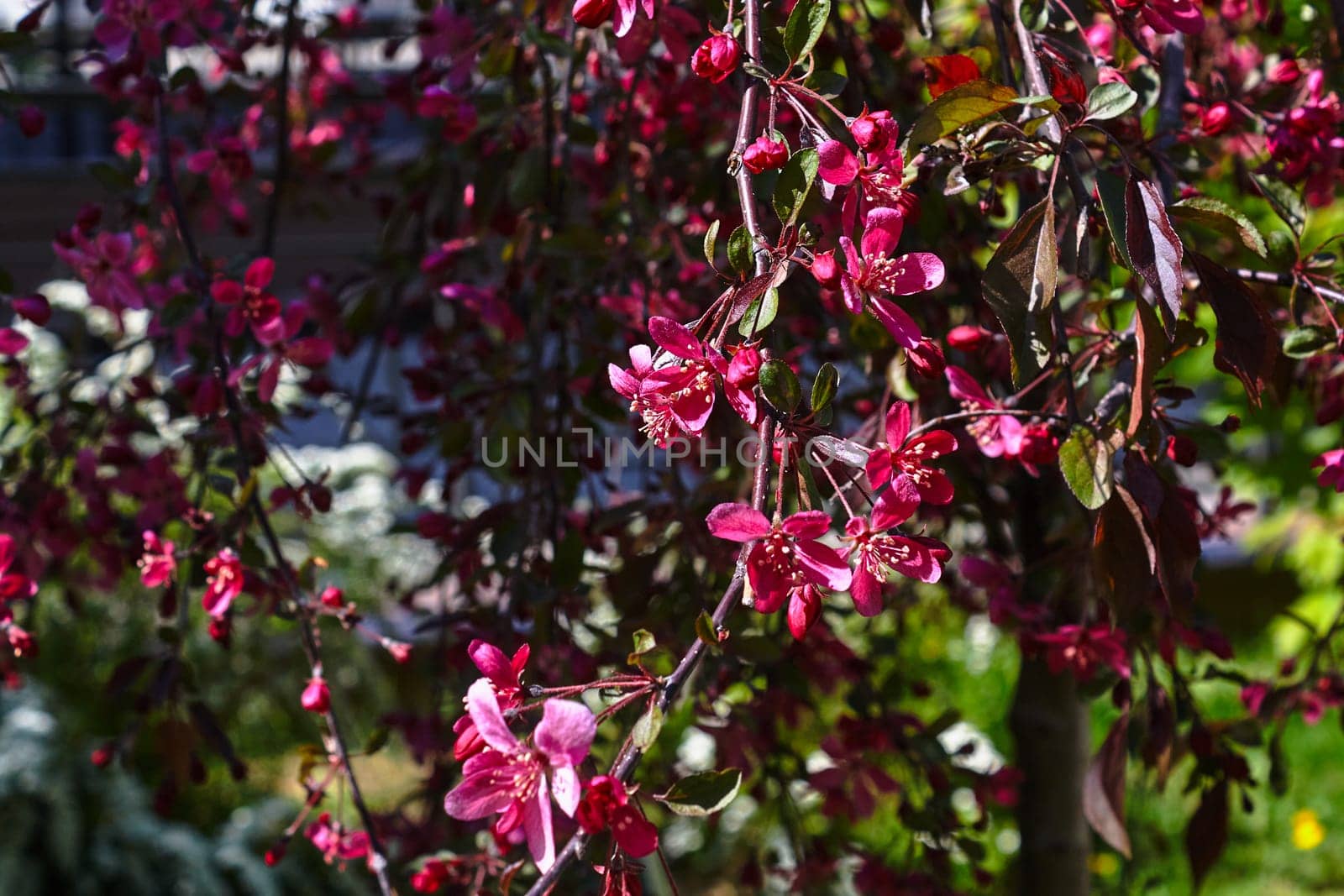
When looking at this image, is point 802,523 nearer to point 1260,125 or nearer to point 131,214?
point 1260,125

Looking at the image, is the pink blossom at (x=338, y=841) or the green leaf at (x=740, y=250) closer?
the green leaf at (x=740, y=250)

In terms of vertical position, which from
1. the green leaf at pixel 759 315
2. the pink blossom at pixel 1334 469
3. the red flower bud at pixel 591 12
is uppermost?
the red flower bud at pixel 591 12

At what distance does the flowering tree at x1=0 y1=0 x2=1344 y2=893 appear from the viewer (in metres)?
0.67

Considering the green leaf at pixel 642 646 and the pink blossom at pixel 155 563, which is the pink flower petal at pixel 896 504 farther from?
the pink blossom at pixel 155 563

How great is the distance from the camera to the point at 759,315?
0.62 metres

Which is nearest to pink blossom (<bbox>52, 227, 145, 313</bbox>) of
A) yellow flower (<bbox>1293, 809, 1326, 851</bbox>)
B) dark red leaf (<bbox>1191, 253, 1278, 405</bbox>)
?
dark red leaf (<bbox>1191, 253, 1278, 405</bbox>)

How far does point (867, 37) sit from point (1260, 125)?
1.98ft

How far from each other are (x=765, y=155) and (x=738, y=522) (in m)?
0.20

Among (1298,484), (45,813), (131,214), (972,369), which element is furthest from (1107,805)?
(1298,484)

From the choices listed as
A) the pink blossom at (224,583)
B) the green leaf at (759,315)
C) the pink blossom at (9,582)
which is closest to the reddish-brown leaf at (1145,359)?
the green leaf at (759,315)

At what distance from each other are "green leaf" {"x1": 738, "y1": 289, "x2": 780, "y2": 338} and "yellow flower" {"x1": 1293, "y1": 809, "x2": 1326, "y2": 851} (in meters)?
2.60

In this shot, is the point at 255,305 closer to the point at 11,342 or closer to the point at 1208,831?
the point at 11,342

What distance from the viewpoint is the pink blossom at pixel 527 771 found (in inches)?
23.3

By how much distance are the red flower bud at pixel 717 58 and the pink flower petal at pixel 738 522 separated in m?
0.26
